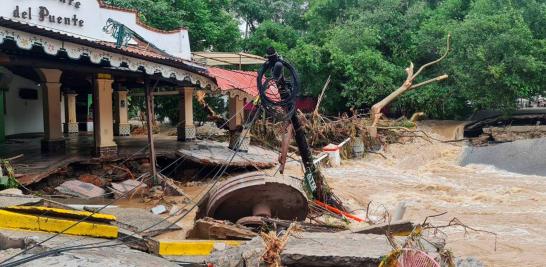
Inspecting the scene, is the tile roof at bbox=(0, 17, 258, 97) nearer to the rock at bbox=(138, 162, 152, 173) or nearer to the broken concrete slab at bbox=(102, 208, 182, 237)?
the rock at bbox=(138, 162, 152, 173)

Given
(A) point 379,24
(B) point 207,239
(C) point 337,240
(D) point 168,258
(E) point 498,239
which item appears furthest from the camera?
(A) point 379,24

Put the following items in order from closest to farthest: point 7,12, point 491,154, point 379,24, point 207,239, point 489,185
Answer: point 207,239, point 7,12, point 489,185, point 491,154, point 379,24

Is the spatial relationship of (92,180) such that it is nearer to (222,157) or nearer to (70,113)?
(222,157)

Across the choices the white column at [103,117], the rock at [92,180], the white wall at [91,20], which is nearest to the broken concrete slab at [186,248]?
the rock at [92,180]

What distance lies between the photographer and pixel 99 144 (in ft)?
40.9

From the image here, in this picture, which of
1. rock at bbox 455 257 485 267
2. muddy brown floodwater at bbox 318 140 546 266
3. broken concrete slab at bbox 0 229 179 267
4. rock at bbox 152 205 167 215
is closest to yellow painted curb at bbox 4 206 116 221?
broken concrete slab at bbox 0 229 179 267

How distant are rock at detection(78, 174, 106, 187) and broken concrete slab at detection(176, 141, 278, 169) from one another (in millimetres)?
2321

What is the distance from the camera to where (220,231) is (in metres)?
5.99

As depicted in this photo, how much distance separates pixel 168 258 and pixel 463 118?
24.7 meters

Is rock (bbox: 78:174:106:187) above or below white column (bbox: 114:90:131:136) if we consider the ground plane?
below

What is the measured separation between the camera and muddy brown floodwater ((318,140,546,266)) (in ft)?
26.8

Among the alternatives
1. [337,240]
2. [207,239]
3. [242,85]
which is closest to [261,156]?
[242,85]

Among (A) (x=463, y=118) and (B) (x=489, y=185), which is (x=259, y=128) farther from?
(A) (x=463, y=118)

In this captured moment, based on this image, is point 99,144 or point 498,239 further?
point 99,144
